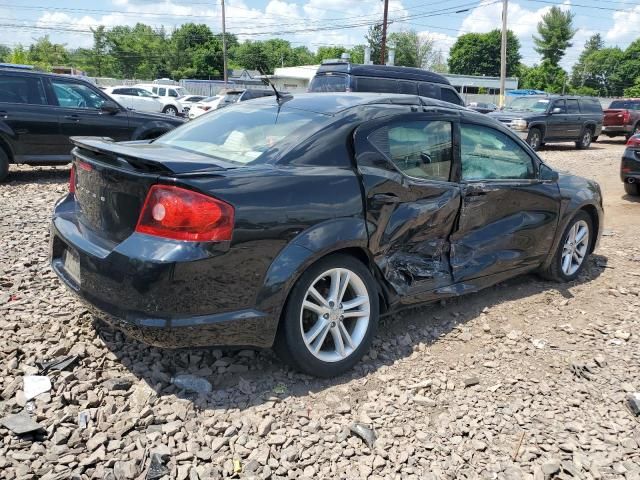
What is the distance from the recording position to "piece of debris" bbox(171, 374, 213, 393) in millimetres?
3080

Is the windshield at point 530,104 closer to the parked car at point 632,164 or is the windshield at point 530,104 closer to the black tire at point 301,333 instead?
the parked car at point 632,164

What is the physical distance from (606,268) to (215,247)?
4.49m

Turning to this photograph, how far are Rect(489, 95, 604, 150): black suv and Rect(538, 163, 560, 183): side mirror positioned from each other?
12.7 m

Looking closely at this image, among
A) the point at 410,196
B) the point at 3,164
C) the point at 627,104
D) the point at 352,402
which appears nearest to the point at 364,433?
the point at 352,402

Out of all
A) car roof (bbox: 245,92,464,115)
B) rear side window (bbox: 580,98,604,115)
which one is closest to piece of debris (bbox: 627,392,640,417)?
car roof (bbox: 245,92,464,115)

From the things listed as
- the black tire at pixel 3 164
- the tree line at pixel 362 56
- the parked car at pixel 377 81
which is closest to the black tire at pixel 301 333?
the black tire at pixel 3 164

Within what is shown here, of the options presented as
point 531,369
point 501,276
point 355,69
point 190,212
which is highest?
point 355,69

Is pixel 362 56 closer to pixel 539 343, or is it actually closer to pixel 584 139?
pixel 584 139

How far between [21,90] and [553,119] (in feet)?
49.5

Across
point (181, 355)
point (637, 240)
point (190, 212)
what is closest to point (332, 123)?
point (190, 212)

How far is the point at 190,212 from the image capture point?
8.91 ft

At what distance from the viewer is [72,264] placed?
321 cm

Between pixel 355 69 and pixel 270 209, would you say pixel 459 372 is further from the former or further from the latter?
pixel 355 69

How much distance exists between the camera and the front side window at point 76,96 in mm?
8898
